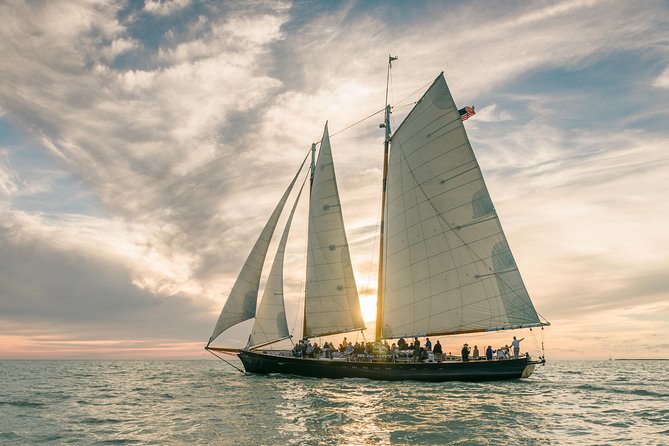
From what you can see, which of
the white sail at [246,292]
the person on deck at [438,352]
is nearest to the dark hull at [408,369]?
the person on deck at [438,352]

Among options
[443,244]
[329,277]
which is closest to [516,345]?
[443,244]

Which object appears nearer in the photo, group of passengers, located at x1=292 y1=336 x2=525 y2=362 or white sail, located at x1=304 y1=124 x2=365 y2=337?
group of passengers, located at x1=292 y1=336 x2=525 y2=362

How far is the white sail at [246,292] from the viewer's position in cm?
4509

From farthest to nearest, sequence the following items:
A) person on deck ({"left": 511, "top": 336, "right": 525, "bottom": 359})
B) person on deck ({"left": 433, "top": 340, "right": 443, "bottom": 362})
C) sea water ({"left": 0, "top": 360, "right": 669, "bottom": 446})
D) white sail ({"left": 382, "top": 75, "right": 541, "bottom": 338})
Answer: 1. person on deck ({"left": 433, "top": 340, "right": 443, "bottom": 362})
2. person on deck ({"left": 511, "top": 336, "right": 525, "bottom": 359})
3. white sail ({"left": 382, "top": 75, "right": 541, "bottom": 338})
4. sea water ({"left": 0, "top": 360, "right": 669, "bottom": 446})

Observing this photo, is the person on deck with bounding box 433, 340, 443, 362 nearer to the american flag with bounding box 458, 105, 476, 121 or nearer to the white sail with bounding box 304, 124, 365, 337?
the white sail with bounding box 304, 124, 365, 337

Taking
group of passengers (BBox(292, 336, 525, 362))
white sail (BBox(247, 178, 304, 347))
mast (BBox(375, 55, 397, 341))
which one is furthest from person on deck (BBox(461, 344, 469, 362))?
white sail (BBox(247, 178, 304, 347))

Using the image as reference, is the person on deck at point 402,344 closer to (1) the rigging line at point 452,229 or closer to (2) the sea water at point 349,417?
(2) the sea water at point 349,417

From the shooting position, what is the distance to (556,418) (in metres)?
22.6

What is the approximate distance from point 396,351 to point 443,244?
9.09 m

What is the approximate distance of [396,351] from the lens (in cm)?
3975

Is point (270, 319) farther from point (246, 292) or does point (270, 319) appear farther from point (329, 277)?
point (329, 277)

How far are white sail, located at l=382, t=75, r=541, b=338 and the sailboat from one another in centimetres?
7

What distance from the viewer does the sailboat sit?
37.1 m

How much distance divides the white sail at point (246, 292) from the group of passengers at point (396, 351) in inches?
219
